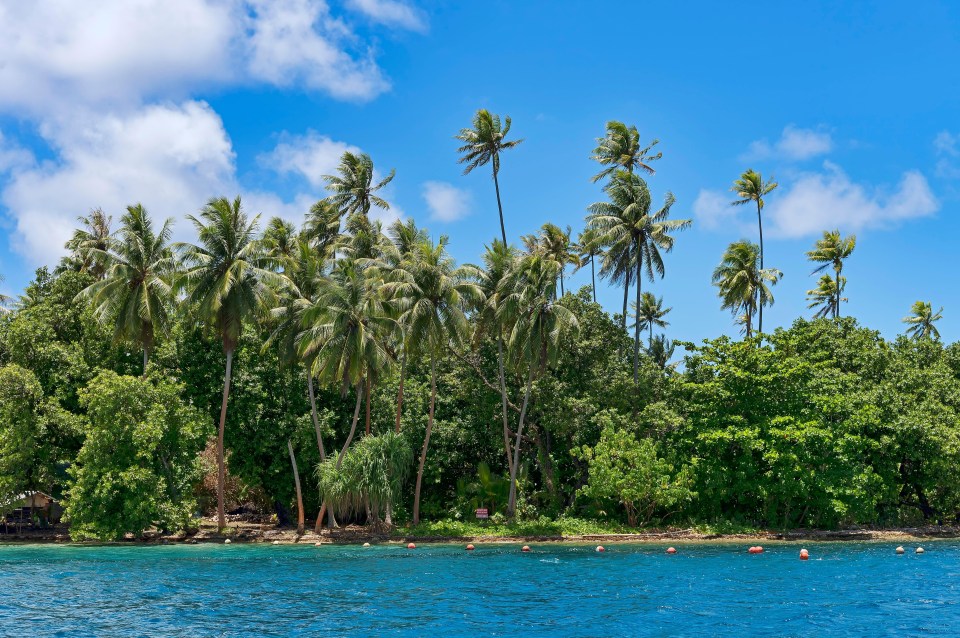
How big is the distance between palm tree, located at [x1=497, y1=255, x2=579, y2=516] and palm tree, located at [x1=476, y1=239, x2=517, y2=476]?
0.49 meters

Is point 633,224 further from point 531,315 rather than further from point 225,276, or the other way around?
point 225,276

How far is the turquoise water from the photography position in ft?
57.3

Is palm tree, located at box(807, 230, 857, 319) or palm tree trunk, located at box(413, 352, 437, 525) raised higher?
palm tree, located at box(807, 230, 857, 319)

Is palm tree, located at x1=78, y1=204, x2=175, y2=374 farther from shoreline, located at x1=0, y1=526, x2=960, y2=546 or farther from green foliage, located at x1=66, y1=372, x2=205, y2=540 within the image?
shoreline, located at x1=0, y1=526, x2=960, y2=546

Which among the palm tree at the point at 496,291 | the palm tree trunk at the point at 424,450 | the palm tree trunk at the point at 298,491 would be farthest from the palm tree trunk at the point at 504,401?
the palm tree trunk at the point at 298,491

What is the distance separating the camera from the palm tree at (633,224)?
4550 cm

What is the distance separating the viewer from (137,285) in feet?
132

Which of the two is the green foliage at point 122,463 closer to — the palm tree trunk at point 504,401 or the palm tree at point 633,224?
the palm tree trunk at point 504,401

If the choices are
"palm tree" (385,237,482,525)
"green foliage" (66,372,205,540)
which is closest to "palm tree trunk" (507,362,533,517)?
"palm tree" (385,237,482,525)

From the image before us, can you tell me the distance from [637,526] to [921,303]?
4978cm

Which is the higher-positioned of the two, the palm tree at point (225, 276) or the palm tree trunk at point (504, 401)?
the palm tree at point (225, 276)

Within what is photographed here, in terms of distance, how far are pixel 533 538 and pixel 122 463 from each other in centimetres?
2120

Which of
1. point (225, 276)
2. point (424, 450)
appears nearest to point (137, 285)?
point (225, 276)

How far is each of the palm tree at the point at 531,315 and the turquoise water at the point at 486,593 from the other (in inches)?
447
